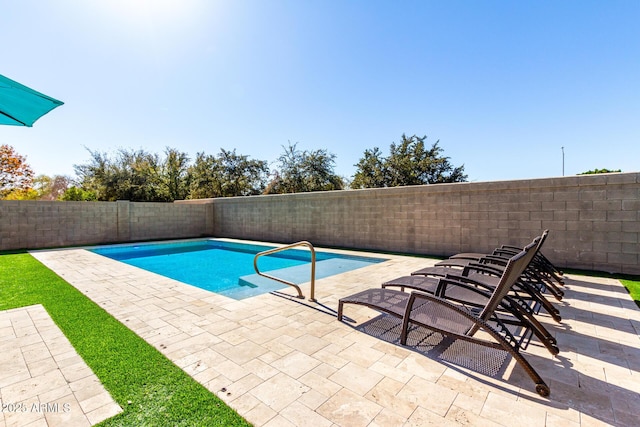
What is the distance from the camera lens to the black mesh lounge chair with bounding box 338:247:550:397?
7.17 ft

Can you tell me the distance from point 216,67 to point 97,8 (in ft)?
14.6

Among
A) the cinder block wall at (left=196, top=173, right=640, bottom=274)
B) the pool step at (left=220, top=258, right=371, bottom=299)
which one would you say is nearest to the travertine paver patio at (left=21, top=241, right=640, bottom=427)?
the pool step at (left=220, top=258, right=371, bottom=299)

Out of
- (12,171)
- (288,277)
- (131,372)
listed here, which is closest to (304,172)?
(288,277)

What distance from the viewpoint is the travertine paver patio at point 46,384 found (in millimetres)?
1962

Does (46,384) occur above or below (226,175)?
below

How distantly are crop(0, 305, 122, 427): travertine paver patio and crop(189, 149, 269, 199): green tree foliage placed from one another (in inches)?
880

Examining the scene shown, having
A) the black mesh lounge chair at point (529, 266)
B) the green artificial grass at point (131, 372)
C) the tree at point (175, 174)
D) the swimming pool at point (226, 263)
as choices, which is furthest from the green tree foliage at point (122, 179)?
the black mesh lounge chair at point (529, 266)

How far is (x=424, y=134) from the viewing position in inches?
948

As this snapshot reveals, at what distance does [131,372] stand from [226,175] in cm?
2480

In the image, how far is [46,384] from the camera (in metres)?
2.35

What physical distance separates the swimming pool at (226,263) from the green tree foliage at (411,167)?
49.1 ft

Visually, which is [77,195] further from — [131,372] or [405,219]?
[131,372]

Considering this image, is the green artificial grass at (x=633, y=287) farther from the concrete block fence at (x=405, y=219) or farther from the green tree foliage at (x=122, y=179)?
the green tree foliage at (x=122, y=179)

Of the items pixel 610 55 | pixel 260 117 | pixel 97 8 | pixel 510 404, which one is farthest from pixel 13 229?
pixel 610 55
